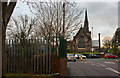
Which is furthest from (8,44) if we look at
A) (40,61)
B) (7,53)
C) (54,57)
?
(54,57)

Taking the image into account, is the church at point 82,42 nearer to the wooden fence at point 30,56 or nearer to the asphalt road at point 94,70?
the asphalt road at point 94,70

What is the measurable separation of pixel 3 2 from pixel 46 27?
9.54 metres

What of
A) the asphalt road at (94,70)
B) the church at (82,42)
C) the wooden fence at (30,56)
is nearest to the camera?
the wooden fence at (30,56)

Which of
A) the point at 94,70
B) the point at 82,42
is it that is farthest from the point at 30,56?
the point at 82,42

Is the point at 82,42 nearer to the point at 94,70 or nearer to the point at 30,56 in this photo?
the point at 94,70

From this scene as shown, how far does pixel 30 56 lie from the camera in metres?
8.95

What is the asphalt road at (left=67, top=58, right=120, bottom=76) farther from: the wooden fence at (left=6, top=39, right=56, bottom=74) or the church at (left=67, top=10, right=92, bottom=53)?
the church at (left=67, top=10, right=92, bottom=53)

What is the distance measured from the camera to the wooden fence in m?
8.75

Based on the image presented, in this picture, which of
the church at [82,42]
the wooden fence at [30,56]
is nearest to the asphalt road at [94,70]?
the wooden fence at [30,56]

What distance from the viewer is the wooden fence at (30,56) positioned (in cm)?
875

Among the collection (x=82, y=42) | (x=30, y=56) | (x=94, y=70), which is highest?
(x=82, y=42)

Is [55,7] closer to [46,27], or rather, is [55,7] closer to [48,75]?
[46,27]

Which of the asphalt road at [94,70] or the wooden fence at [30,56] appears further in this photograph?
the asphalt road at [94,70]

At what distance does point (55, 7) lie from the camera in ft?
53.3
